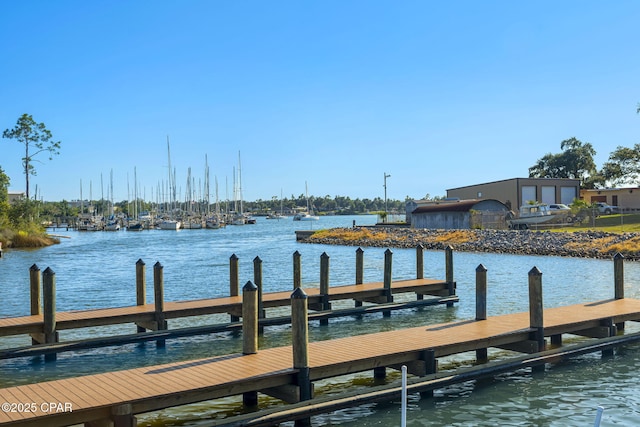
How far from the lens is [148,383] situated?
9961mm

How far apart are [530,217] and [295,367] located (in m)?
59.7

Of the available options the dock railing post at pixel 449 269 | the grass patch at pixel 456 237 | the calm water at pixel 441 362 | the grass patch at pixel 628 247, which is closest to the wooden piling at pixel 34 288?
the calm water at pixel 441 362

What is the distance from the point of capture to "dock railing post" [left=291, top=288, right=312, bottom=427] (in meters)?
10.6

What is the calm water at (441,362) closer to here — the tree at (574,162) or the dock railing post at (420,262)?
the dock railing post at (420,262)

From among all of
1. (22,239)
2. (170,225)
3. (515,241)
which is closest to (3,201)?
(22,239)

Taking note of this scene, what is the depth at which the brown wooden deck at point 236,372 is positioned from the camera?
8.88 metres

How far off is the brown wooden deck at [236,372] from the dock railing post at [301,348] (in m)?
0.15

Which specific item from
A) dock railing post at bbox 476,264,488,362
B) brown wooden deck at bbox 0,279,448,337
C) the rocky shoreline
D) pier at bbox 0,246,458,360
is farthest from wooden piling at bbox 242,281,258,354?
the rocky shoreline

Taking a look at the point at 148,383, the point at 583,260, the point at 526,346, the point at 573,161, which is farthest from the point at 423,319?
the point at 573,161

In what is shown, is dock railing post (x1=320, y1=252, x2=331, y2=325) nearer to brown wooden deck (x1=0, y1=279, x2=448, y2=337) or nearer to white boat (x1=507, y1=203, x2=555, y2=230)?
brown wooden deck (x1=0, y1=279, x2=448, y2=337)

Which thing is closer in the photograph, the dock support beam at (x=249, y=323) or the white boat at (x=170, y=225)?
the dock support beam at (x=249, y=323)

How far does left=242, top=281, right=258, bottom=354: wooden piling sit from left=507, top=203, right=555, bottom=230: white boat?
56.8 metres

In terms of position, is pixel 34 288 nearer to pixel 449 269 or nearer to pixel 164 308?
pixel 164 308

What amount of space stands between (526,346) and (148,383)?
832cm
